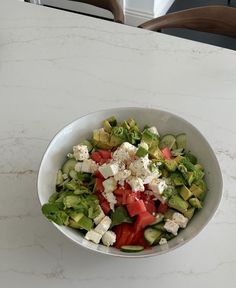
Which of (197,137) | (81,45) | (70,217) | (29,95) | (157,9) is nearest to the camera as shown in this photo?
(70,217)

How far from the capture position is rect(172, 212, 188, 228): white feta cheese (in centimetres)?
79

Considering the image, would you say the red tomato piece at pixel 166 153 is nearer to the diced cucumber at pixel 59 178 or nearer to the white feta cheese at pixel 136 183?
the white feta cheese at pixel 136 183

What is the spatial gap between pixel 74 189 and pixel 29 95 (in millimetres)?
402

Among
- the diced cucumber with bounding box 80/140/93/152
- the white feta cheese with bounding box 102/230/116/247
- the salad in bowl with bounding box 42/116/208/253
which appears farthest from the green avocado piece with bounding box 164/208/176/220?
the diced cucumber with bounding box 80/140/93/152

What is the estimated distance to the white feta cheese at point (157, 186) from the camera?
2.59 ft

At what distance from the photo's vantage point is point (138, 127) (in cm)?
94

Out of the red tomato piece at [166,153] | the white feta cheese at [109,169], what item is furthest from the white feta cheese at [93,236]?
the red tomato piece at [166,153]

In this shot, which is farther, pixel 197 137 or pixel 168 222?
pixel 197 137

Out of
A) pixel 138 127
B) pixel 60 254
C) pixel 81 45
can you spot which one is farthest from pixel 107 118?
pixel 81 45

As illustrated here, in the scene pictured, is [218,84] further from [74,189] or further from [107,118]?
[74,189]

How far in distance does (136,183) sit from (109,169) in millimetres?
54

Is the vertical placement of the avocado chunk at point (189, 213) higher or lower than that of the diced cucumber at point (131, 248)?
higher

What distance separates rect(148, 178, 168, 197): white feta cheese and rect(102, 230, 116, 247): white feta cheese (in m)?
0.11

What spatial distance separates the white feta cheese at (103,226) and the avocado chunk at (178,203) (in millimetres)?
116
